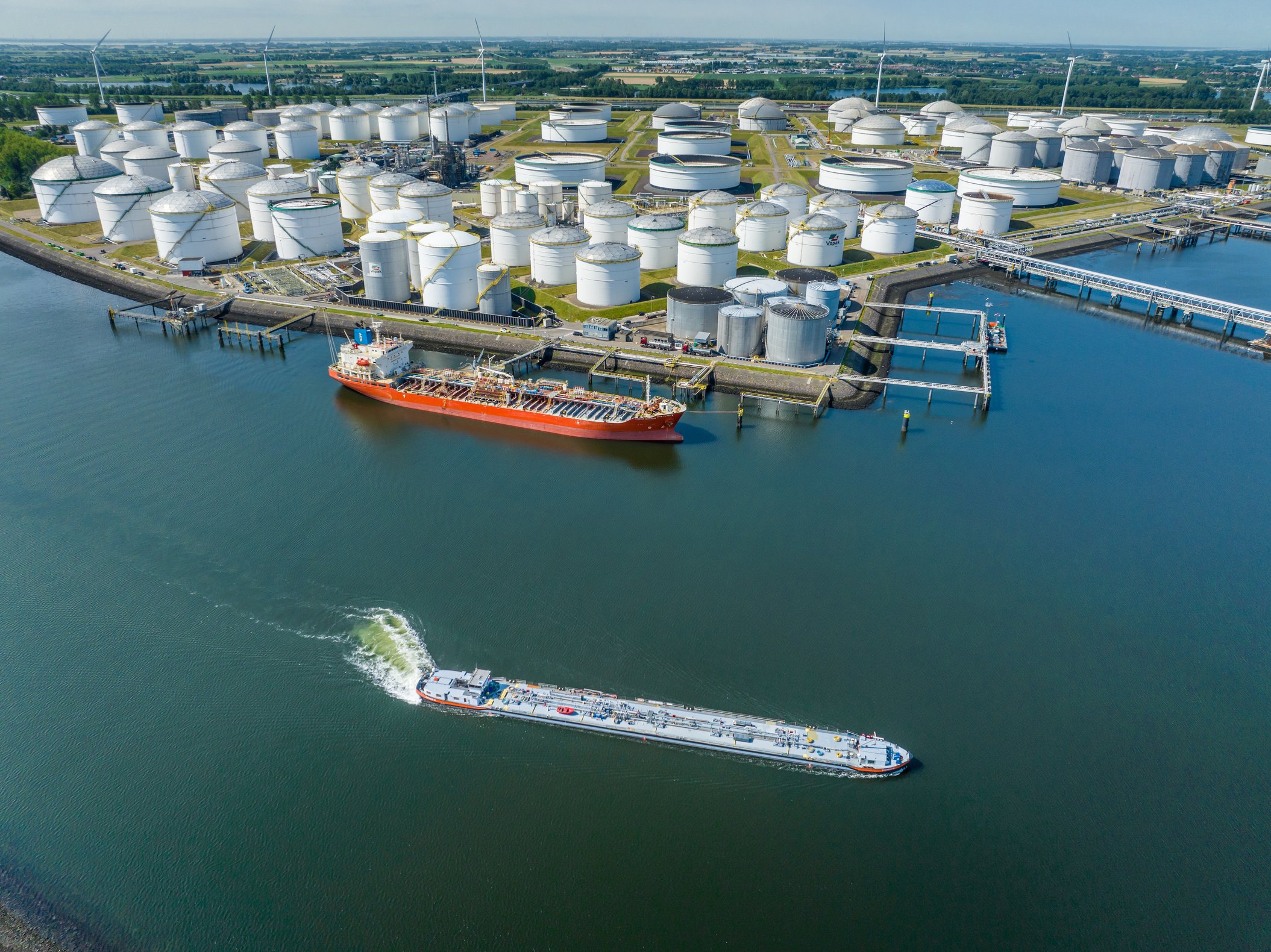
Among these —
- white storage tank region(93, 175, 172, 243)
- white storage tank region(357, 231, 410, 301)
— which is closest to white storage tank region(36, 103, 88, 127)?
white storage tank region(93, 175, 172, 243)

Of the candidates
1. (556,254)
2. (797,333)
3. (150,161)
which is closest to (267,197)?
(556,254)

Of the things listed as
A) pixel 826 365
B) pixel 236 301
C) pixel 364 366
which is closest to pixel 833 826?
pixel 826 365

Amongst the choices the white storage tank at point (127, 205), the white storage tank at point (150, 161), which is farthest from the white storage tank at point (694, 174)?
the white storage tank at point (150, 161)

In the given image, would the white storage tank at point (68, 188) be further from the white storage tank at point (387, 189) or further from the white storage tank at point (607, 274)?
the white storage tank at point (607, 274)

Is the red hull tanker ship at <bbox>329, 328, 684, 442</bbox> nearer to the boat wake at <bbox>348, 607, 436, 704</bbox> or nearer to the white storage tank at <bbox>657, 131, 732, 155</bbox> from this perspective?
the boat wake at <bbox>348, 607, 436, 704</bbox>

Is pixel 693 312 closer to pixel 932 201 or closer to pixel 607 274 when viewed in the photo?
pixel 607 274

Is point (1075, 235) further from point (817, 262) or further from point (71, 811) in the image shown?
point (71, 811)
